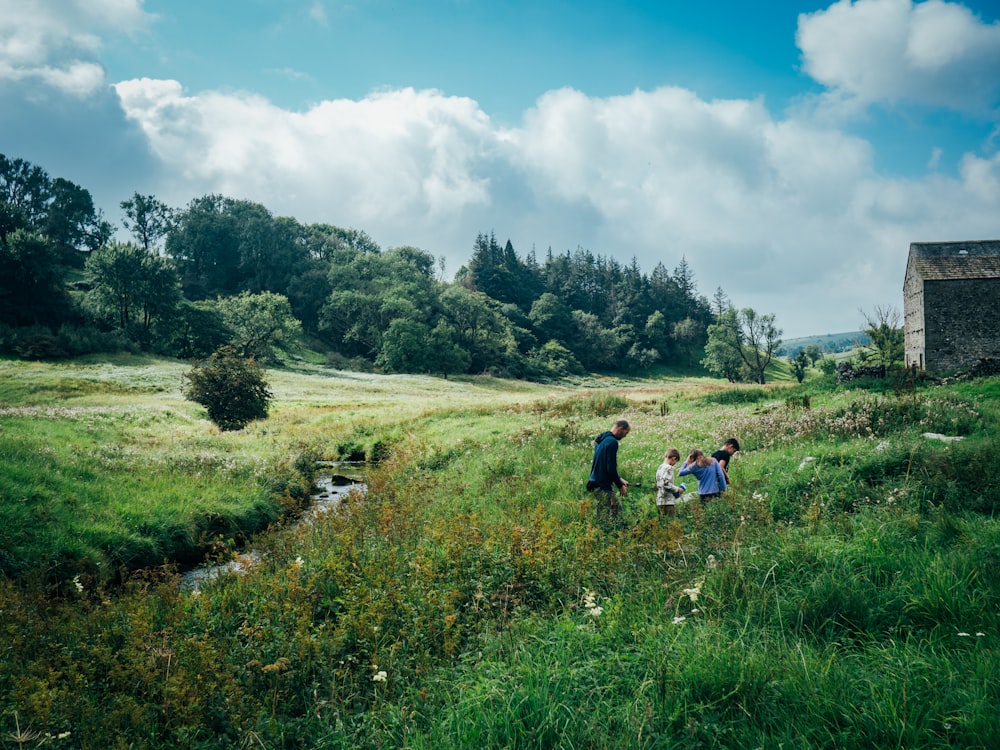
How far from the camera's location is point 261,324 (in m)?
71.3

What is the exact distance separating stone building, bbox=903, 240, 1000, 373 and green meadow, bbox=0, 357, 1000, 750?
2520cm

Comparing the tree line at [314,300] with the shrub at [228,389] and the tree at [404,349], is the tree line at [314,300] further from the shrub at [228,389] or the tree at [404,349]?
the shrub at [228,389]

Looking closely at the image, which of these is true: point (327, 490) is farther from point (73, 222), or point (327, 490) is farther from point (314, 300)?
point (73, 222)

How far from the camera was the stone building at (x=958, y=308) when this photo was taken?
3155 cm

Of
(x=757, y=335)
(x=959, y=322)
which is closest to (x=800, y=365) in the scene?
(x=757, y=335)

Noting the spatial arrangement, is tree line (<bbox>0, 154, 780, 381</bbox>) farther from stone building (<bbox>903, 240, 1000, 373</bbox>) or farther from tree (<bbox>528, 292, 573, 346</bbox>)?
stone building (<bbox>903, 240, 1000, 373</bbox>)

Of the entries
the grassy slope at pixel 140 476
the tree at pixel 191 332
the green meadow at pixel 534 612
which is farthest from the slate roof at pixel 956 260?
the tree at pixel 191 332

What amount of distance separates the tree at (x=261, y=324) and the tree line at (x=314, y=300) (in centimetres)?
21

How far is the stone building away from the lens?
104ft

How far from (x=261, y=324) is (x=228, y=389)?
4871 centimetres

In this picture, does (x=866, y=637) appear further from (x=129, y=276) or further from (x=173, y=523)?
(x=129, y=276)

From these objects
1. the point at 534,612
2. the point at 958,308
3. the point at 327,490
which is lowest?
the point at 327,490

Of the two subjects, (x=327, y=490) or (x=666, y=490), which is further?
(x=327, y=490)

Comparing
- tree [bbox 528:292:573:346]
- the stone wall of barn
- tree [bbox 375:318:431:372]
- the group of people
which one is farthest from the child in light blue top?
tree [bbox 528:292:573:346]
